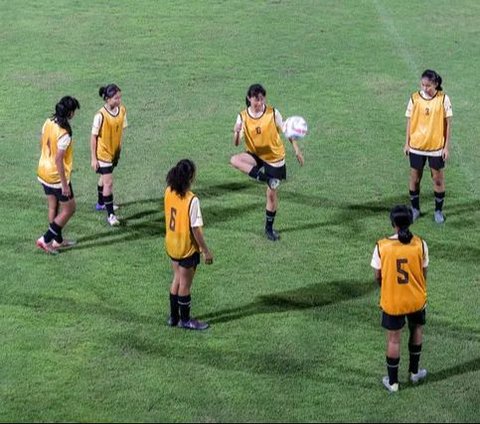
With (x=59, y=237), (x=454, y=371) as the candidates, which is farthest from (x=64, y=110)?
(x=454, y=371)

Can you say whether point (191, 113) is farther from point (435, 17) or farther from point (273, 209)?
point (435, 17)

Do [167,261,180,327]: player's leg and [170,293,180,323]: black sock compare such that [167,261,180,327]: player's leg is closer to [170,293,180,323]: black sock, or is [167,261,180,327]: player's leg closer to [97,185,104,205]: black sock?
[170,293,180,323]: black sock

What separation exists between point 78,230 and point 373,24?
10.2 meters

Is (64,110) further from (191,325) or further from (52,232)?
(191,325)

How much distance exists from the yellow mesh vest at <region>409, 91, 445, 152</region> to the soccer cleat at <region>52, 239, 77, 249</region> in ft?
13.9

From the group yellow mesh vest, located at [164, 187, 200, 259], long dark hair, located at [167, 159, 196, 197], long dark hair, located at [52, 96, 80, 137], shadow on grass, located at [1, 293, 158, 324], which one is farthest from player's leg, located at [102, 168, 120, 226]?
long dark hair, located at [167, 159, 196, 197]

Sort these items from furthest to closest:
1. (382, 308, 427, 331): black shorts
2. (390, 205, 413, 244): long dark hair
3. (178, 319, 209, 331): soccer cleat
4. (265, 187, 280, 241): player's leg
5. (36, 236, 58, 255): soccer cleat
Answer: (265, 187, 280, 241): player's leg → (36, 236, 58, 255): soccer cleat → (178, 319, 209, 331): soccer cleat → (382, 308, 427, 331): black shorts → (390, 205, 413, 244): long dark hair

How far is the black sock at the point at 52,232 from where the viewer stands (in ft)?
40.1

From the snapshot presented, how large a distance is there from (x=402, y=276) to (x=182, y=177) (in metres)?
2.24

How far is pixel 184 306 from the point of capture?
34.9ft

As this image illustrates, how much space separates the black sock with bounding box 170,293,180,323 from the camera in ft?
34.9

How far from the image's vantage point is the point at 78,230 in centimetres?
1302

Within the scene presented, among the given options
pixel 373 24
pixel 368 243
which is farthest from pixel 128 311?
pixel 373 24

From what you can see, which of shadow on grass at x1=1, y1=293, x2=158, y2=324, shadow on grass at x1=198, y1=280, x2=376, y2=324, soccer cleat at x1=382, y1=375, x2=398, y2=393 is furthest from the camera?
shadow on grass at x1=198, y1=280, x2=376, y2=324
